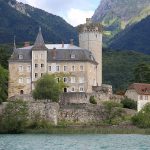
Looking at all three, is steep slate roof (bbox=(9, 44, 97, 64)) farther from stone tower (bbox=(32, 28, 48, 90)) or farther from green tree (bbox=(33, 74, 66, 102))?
green tree (bbox=(33, 74, 66, 102))

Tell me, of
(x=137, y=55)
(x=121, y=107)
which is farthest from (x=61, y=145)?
(x=137, y=55)

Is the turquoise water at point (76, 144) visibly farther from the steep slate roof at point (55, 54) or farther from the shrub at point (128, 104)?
the steep slate roof at point (55, 54)

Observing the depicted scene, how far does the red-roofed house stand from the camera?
317 ft

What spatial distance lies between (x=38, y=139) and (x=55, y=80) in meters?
27.7

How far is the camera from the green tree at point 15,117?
79.4m

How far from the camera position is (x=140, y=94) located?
9719 cm

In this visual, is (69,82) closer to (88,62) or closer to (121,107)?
(88,62)

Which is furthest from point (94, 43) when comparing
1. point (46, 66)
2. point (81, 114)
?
point (81, 114)

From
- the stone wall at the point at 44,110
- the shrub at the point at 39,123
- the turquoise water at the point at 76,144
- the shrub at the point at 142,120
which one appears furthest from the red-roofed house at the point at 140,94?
the turquoise water at the point at 76,144

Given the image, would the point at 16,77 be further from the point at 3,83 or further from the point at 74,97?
the point at 74,97

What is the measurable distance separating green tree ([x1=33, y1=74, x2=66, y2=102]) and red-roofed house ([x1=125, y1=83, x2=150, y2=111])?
41.7 feet

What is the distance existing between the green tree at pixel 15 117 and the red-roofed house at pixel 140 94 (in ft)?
67.5

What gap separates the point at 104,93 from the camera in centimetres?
9381

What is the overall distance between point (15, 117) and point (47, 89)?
1082cm
